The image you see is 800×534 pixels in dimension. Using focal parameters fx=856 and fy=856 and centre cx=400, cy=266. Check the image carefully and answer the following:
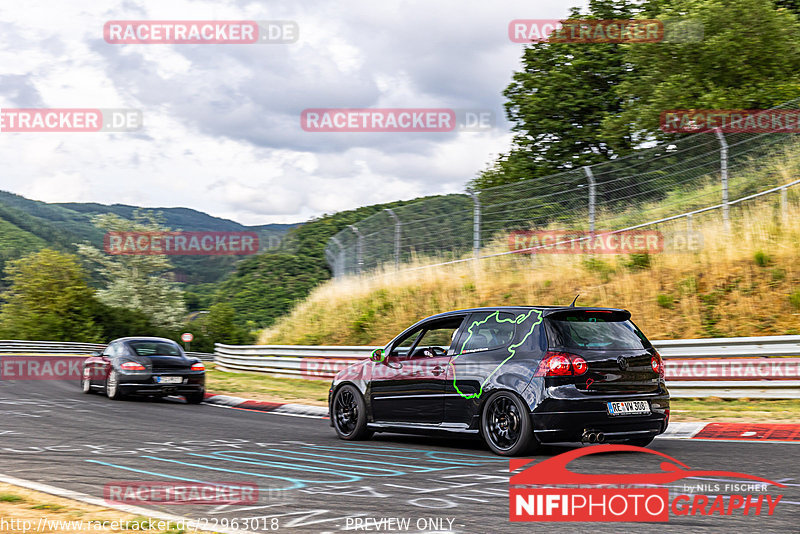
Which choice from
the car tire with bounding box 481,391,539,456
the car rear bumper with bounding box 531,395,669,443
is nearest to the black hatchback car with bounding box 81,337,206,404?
the car tire with bounding box 481,391,539,456

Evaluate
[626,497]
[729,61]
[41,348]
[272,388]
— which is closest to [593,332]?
[626,497]

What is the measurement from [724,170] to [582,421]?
1152 centimetres

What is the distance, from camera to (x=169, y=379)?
17.3m

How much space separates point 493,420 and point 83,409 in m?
9.10

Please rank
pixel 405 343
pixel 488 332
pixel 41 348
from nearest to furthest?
pixel 488 332
pixel 405 343
pixel 41 348

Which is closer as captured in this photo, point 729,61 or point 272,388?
point 272,388

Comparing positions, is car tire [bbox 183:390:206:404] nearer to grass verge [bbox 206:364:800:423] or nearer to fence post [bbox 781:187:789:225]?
grass verge [bbox 206:364:800:423]

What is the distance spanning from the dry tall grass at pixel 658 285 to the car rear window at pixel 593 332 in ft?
23.1

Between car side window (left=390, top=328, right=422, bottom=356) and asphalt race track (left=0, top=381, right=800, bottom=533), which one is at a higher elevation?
car side window (left=390, top=328, right=422, bottom=356)

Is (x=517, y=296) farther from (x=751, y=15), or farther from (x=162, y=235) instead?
(x=162, y=235)

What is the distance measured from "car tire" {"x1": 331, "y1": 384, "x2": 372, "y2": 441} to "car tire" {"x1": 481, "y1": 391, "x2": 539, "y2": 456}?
2009 mm

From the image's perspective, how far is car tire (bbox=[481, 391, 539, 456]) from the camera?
8.22 metres

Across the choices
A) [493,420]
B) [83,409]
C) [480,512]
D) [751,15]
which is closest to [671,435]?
[493,420]

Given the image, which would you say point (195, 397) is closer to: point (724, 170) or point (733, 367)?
point (733, 367)
